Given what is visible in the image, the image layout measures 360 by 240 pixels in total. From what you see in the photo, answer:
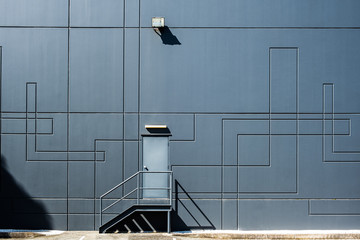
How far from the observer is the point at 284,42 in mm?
11453

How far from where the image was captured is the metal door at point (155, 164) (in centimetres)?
1144

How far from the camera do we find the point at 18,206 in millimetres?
11414

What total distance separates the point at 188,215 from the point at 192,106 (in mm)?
3306

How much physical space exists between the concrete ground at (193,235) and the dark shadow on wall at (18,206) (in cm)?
35

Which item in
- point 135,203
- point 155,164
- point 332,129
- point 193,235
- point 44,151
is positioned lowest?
point 193,235

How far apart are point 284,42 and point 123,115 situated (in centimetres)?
539

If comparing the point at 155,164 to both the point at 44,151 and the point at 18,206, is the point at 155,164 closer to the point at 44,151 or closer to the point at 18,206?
the point at 44,151

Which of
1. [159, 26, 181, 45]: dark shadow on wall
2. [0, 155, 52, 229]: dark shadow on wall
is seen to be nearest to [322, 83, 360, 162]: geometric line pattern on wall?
[159, 26, 181, 45]: dark shadow on wall

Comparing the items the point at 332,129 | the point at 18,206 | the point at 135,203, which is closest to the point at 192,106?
the point at 135,203

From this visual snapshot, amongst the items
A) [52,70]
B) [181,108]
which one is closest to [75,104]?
[52,70]

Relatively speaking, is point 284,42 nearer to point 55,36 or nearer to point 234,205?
point 234,205

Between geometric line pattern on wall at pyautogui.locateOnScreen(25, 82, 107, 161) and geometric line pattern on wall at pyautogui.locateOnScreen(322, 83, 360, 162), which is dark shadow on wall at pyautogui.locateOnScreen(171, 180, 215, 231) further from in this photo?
geometric line pattern on wall at pyautogui.locateOnScreen(322, 83, 360, 162)

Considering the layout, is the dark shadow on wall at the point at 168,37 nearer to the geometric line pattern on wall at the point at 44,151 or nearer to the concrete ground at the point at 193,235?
the geometric line pattern on wall at the point at 44,151

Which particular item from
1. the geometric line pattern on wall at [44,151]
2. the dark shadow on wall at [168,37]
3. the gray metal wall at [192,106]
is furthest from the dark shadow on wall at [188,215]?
the dark shadow on wall at [168,37]
